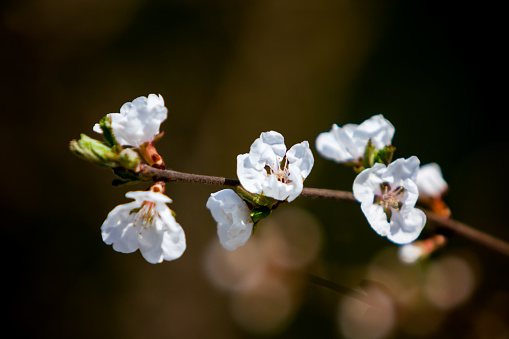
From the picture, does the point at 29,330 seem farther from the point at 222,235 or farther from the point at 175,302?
the point at 222,235

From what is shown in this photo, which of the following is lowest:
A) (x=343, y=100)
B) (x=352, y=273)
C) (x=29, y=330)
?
(x=29, y=330)

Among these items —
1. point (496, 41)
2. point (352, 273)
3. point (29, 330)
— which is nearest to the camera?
point (352, 273)

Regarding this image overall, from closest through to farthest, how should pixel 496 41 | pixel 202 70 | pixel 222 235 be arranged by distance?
pixel 222 235, pixel 496 41, pixel 202 70

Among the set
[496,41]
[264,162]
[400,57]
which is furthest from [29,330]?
[496,41]

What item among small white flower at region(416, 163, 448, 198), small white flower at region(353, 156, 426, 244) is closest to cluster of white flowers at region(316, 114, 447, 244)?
small white flower at region(353, 156, 426, 244)

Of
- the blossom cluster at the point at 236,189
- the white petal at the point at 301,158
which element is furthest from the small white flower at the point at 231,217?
the white petal at the point at 301,158

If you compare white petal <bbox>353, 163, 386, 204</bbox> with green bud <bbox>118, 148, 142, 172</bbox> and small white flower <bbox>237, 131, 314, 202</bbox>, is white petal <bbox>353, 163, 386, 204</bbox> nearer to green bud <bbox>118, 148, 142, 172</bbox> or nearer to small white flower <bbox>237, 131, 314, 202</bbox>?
small white flower <bbox>237, 131, 314, 202</bbox>
